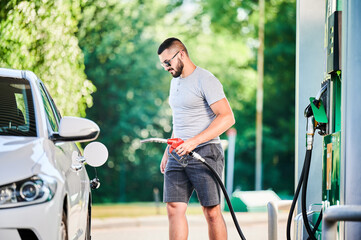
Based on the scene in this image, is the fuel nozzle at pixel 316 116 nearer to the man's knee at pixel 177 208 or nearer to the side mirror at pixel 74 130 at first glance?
the side mirror at pixel 74 130

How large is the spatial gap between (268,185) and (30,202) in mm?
39896

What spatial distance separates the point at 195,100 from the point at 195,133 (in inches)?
10.0

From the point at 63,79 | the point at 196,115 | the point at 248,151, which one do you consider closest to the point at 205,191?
the point at 196,115

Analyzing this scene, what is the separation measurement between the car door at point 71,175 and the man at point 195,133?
75 cm

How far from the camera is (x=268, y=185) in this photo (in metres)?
42.8

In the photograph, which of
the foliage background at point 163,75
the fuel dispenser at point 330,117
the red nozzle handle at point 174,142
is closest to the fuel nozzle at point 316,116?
the fuel dispenser at point 330,117

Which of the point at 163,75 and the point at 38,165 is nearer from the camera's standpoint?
the point at 38,165

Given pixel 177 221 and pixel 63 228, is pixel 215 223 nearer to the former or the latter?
pixel 177 221

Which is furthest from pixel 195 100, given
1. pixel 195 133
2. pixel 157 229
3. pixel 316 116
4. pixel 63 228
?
pixel 157 229

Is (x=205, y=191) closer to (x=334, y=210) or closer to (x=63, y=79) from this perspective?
(x=334, y=210)

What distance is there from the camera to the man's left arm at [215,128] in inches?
214

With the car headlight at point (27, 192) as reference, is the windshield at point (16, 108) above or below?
above

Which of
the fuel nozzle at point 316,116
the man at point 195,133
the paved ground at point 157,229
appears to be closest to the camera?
the fuel nozzle at point 316,116

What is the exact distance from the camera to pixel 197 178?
5648 millimetres
